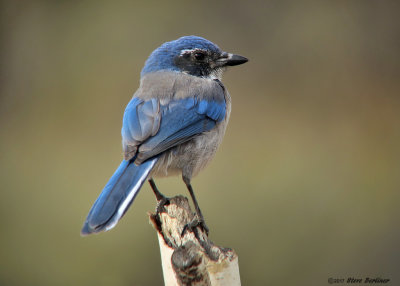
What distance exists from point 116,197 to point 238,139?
4.09 meters

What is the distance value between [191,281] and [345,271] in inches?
156

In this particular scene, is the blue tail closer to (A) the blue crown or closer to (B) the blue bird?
(B) the blue bird

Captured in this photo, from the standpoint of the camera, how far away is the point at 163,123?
15.2 feet

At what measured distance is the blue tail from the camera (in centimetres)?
377

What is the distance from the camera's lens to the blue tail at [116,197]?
3768 mm

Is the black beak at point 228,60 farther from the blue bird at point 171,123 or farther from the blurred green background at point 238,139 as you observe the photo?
the blurred green background at point 238,139

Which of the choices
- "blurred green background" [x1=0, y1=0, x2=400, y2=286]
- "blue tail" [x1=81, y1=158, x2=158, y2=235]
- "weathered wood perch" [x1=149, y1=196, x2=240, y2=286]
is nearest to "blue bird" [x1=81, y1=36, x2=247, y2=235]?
"blue tail" [x1=81, y1=158, x2=158, y2=235]

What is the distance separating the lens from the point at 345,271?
21.5 ft

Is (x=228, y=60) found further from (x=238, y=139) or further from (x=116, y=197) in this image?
(x=238, y=139)

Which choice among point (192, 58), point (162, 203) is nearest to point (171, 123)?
point (162, 203)

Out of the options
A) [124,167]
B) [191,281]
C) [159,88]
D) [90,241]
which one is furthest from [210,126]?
[90,241]

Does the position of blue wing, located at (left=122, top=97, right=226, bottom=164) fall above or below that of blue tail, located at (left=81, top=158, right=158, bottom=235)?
above

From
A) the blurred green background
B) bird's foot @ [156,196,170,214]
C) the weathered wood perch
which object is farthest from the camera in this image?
the blurred green background

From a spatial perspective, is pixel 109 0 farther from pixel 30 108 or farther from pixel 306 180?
pixel 306 180
